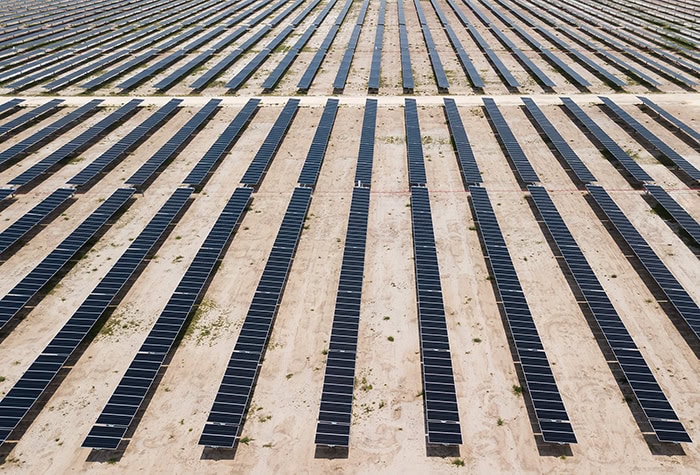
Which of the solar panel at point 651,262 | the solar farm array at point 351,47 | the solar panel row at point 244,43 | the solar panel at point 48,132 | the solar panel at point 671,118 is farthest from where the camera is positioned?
the solar panel row at point 244,43

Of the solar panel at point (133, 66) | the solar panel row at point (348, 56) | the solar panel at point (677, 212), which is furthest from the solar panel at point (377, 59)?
the solar panel at point (677, 212)

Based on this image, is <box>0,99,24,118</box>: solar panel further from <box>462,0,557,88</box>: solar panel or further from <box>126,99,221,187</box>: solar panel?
<box>462,0,557,88</box>: solar panel

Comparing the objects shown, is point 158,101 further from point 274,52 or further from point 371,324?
point 371,324

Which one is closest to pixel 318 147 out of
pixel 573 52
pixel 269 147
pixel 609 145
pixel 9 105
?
pixel 269 147

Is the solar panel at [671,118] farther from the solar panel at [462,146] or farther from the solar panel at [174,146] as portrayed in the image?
the solar panel at [174,146]

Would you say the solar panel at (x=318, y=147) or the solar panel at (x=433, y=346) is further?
the solar panel at (x=318, y=147)

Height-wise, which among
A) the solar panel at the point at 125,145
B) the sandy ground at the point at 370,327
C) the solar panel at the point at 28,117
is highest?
the solar panel at the point at 28,117

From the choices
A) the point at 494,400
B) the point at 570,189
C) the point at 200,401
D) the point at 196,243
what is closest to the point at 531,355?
the point at 494,400
